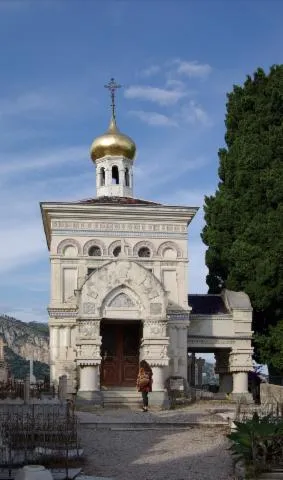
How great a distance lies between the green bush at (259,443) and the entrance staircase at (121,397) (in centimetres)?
1296

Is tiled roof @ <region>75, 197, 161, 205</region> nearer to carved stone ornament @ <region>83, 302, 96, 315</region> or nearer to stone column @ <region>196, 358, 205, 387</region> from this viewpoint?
carved stone ornament @ <region>83, 302, 96, 315</region>

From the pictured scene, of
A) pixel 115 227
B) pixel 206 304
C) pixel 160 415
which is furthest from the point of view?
pixel 206 304

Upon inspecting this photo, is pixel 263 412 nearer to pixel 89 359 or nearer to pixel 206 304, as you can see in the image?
pixel 89 359

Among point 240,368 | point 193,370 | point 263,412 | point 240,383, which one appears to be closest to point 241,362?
point 240,368

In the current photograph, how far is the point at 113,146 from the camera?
30453 mm

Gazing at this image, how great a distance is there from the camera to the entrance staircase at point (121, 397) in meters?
23.9

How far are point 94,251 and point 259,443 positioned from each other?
17053mm

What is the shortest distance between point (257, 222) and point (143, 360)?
8328mm

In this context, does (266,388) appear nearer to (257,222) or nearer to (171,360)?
(171,360)

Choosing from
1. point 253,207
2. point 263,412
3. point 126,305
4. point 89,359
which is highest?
point 253,207

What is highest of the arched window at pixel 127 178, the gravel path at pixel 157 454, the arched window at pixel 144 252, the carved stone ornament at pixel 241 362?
the arched window at pixel 127 178

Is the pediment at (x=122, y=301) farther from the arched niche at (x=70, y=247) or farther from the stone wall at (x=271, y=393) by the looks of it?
the stone wall at (x=271, y=393)

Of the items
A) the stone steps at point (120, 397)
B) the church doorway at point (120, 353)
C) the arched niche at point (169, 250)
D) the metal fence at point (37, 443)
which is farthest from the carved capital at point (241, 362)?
the metal fence at point (37, 443)

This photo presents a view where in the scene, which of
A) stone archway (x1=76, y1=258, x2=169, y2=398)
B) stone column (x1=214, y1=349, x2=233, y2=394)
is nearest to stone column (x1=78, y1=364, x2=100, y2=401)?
stone archway (x1=76, y1=258, x2=169, y2=398)
